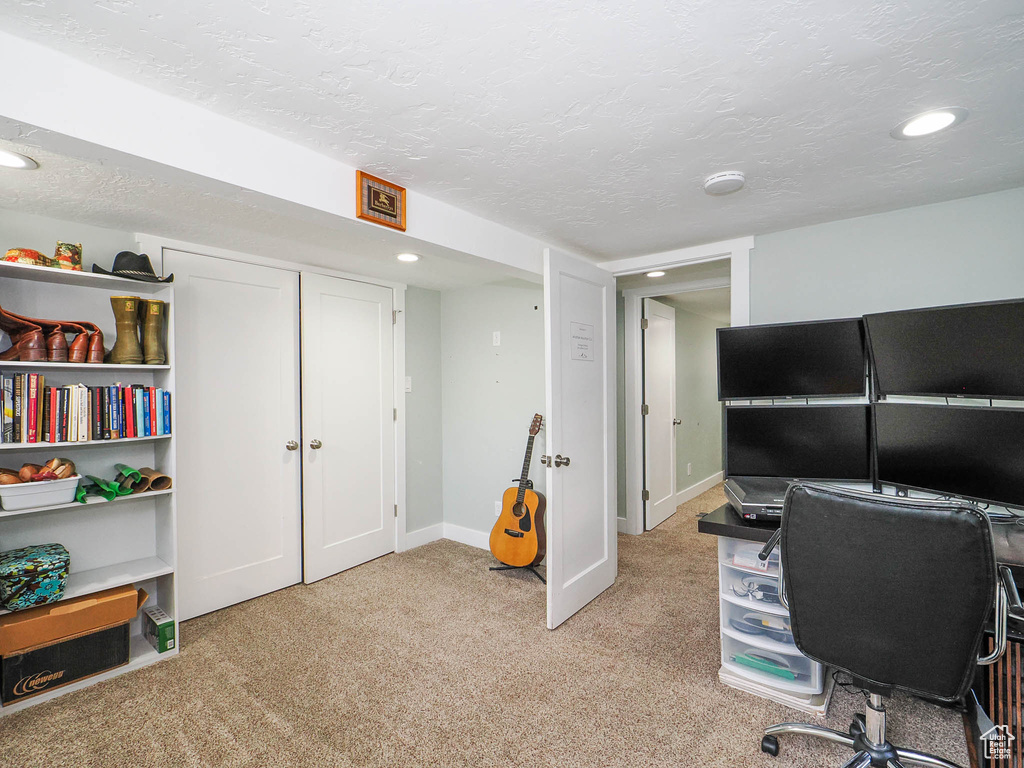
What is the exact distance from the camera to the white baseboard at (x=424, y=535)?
158 inches

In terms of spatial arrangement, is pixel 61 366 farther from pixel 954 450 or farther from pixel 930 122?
pixel 954 450

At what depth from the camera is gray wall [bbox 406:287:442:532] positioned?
13.3 feet

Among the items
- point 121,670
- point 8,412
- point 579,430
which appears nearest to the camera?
point 8,412

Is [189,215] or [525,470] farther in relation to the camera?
[525,470]

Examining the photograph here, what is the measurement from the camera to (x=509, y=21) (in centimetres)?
112

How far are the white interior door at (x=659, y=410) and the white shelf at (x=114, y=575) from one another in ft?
11.6

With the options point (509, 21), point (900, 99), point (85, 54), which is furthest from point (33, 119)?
point (900, 99)

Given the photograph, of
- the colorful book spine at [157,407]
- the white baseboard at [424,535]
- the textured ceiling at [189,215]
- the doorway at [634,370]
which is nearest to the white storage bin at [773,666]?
the doorway at [634,370]

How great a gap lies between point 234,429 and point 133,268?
1.07 m

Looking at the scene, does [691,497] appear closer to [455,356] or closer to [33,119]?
[455,356]

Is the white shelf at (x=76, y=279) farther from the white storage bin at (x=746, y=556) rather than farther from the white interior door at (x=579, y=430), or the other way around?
the white storage bin at (x=746, y=556)

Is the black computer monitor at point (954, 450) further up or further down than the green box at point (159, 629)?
further up

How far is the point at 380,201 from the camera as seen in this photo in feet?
6.39

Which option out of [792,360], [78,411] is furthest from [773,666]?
[78,411]
